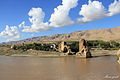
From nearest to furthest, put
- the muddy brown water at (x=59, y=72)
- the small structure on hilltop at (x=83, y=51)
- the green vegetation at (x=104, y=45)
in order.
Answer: the muddy brown water at (x=59, y=72), the small structure on hilltop at (x=83, y=51), the green vegetation at (x=104, y=45)

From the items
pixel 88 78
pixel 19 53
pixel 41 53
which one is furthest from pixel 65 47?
pixel 88 78

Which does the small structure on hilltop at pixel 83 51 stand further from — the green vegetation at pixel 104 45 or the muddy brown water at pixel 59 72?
the green vegetation at pixel 104 45

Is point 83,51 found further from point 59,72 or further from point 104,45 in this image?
point 104,45

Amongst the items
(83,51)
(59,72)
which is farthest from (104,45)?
(59,72)

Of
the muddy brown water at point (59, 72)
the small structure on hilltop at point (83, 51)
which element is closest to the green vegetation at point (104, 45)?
the small structure on hilltop at point (83, 51)

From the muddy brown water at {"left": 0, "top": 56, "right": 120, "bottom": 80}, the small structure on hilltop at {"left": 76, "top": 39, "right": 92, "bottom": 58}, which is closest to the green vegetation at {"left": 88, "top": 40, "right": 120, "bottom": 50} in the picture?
the small structure on hilltop at {"left": 76, "top": 39, "right": 92, "bottom": 58}

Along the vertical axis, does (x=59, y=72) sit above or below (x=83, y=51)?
below

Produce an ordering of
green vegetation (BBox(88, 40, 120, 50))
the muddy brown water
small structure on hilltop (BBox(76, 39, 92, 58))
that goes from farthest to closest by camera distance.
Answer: green vegetation (BBox(88, 40, 120, 50)) < small structure on hilltop (BBox(76, 39, 92, 58)) < the muddy brown water

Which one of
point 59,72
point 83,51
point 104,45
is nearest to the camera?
point 59,72

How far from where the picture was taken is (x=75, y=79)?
26.8 metres

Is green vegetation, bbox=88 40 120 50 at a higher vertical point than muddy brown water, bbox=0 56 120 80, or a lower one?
higher

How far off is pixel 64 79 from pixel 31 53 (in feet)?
216

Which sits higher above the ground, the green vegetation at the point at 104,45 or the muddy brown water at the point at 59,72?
the green vegetation at the point at 104,45

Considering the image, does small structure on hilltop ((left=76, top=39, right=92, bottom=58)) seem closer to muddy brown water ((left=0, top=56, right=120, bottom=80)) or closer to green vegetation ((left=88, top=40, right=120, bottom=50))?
muddy brown water ((left=0, top=56, right=120, bottom=80))
